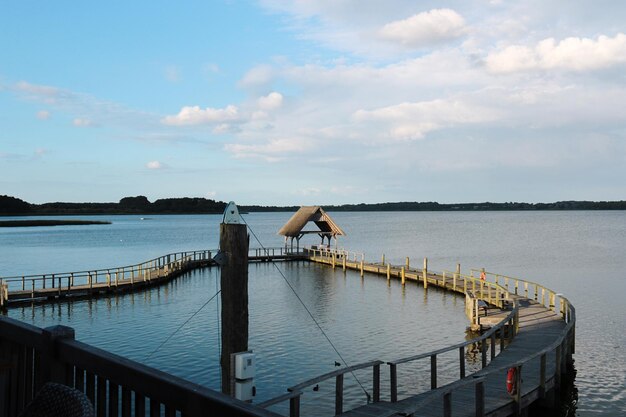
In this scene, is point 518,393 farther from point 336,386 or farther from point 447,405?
point 336,386

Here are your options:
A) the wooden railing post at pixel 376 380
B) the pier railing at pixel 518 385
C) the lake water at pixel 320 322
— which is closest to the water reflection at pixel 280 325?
the lake water at pixel 320 322

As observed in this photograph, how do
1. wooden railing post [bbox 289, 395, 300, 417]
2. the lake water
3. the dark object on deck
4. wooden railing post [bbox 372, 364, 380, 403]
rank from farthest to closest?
the lake water < wooden railing post [bbox 372, 364, 380, 403] < wooden railing post [bbox 289, 395, 300, 417] < the dark object on deck

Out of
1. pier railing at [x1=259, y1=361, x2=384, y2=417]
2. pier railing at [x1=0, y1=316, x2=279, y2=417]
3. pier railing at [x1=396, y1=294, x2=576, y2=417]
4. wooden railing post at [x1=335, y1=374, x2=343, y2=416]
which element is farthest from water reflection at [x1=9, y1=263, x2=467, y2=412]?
pier railing at [x1=0, y1=316, x2=279, y2=417]

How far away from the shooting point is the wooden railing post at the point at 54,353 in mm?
4039

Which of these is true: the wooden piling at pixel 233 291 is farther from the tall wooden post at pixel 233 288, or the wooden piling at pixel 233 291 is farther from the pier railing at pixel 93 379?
the pier railing at pixel 93 379

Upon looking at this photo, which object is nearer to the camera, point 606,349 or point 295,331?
point 606,349

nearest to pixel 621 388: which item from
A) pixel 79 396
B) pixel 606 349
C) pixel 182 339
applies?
pixel 606 349

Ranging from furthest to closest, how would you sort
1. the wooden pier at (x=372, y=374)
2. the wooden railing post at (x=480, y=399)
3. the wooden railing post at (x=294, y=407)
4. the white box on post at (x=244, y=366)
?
the wooden railing post at (x=480, y=399) < the wooden railing post at (x=294, y=407) < the white box on post at (x=244, y=366) < the wooden pier at (x=372, y=374)

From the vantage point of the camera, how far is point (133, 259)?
7225 centimetres

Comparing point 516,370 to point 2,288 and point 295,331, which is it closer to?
point 295,331

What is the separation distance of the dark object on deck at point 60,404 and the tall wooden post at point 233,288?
6.17 metres

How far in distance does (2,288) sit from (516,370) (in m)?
29.6

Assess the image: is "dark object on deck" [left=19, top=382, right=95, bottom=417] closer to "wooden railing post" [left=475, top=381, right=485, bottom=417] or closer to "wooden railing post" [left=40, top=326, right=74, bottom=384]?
"wooden railing post" [left=40, top=326, right=74, bottom=384]

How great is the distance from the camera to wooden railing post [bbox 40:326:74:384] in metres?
4.04
